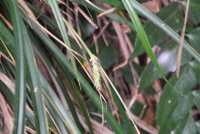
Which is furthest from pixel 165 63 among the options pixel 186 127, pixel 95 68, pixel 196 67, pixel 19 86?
pixel 19 86

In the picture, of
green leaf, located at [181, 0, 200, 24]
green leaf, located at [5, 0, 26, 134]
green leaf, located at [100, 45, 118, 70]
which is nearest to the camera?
green leaf, located at [5, 0, 26, 134]

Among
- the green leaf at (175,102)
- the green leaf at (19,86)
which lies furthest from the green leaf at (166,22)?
the green leaf at (19,86)

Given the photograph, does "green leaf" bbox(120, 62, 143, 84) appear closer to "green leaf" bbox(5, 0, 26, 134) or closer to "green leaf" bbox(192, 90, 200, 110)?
"green leaf" bbox(192, 90, 200, 110)

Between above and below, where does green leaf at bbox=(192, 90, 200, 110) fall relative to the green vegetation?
below

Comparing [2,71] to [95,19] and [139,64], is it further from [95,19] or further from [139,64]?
[139,64]

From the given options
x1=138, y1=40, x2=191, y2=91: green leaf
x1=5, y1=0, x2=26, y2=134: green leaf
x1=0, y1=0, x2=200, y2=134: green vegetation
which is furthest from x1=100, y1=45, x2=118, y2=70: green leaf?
x1=5, y1=0, x2=26, y2=134: green leaf

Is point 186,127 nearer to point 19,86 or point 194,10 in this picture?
point 194,10

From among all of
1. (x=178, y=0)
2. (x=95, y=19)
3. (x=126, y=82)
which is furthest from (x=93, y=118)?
(x=178, y=0)
